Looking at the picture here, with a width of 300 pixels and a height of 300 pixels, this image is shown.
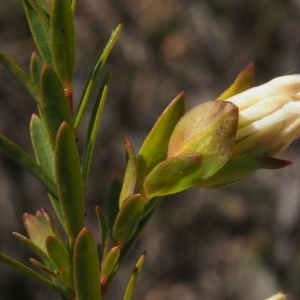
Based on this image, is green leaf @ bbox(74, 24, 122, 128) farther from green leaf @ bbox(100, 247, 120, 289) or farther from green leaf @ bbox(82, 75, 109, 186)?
green leaf @ bbox(100, 247, 120, 289)

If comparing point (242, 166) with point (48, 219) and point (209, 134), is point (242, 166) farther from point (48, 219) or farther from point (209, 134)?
point (48, 219)

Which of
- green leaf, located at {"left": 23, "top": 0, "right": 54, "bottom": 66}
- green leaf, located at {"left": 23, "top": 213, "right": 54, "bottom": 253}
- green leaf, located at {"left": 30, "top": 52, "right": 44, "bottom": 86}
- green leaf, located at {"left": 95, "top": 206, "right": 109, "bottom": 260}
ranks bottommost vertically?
green leaf, located at {"left": 95, "top": 206, "right": 109, "bottom": 260}

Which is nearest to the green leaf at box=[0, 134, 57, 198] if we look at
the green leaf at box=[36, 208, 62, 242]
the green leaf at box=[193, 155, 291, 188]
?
the green leaf at box=[36, 208, 62, 242]

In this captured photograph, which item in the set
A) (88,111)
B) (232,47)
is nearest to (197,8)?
(232,47)

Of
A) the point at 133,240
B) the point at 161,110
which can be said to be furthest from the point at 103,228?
the point at 161,110

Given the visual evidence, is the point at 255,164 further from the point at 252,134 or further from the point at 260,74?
the point at 260,74
